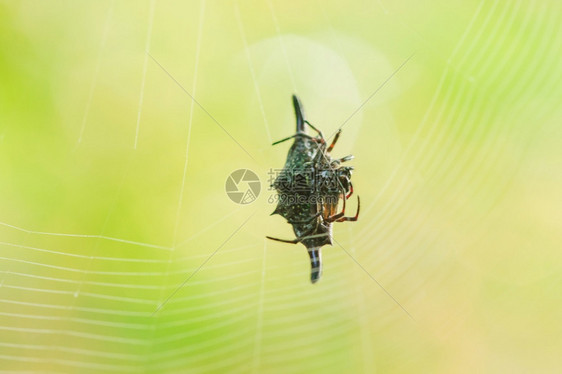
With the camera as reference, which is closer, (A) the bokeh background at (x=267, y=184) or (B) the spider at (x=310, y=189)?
(B) the spider at (x=310, y=189)

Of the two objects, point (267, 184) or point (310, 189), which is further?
point (267, 184)

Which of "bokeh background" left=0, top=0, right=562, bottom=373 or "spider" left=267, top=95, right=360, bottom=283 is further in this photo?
"bokeh background" left=0, top=0, right=562, bottom=373

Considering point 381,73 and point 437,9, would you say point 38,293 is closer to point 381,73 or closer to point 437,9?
point 381,73

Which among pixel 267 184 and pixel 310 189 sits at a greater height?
pixel 267 184

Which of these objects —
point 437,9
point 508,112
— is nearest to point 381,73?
point 437,9
